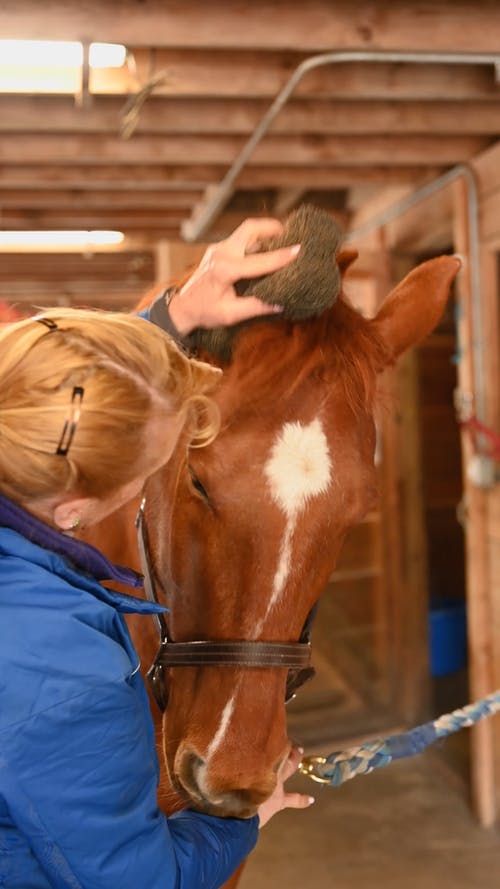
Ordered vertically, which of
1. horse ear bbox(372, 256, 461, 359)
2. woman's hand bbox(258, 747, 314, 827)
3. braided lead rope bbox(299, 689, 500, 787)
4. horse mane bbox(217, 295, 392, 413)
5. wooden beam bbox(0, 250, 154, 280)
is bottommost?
braided lead rope bbox(299, 689, 500, 787)

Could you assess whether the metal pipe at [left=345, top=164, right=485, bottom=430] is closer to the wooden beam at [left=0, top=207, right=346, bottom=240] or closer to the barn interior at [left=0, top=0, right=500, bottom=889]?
the barn interior at [left=0, top=0, right=500, bottom=889]

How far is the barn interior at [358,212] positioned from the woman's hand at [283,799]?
0.70 m

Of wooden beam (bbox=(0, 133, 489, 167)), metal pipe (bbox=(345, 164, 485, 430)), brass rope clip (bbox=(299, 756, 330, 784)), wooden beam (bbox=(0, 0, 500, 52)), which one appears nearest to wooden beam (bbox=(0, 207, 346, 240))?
wooden beam (bbox=(0, 133, 489, 167))

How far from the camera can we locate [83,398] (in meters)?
0.81

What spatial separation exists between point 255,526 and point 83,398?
0.41 m

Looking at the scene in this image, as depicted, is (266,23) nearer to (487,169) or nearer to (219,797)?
(487,169)

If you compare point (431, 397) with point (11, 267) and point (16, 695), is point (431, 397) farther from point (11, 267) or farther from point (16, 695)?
point (16, 695)

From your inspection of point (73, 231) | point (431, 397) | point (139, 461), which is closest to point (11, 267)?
point (73, 231)

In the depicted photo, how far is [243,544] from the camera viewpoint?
1.14 meters

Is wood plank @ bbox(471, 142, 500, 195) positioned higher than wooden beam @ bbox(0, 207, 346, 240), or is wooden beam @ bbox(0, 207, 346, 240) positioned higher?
wooden beam @ bbox(0, 207, 346, 240)

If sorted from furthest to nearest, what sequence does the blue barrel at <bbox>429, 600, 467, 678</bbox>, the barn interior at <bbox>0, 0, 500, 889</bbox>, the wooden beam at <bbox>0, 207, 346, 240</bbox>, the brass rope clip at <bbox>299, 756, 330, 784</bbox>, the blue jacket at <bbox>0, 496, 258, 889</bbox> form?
1. the blue barrel at <bbox>429, 600, 467, 678</bbox>
2. the wooden beam at <bbox>0, 207, 346, 240</bbox>
3. the barn interior at <bbox>0, 0, 500, 889</bbox>
4. the brass rope clip at <bbox>299, 756, 330, 784</bbox>
5. the blue jacket at <bbox>0, 496, 258, 889</bbox>

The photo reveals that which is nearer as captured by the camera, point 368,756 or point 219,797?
point 219,797

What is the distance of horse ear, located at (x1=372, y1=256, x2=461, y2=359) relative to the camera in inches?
55.7

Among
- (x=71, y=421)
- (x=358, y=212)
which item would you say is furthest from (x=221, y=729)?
(x=358, y=212)
